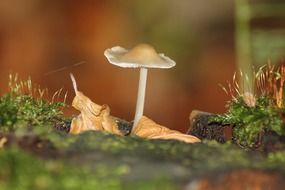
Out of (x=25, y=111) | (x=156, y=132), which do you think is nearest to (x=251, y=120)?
(x=156, y=132)

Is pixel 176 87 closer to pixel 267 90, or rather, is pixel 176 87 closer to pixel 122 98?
pixel 122 98

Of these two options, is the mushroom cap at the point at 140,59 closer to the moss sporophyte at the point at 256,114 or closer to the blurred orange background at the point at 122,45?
the moss sporophyte at the point at 256,114

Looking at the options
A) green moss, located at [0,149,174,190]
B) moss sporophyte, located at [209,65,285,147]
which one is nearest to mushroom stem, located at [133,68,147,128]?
moss sporophyte, located at [209,65,285,147]

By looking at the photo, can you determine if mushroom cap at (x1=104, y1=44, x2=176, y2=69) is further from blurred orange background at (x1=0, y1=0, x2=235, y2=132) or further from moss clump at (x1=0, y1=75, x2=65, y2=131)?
blurred orange background at (x1=0, y1=0, x2=235, y2=132)

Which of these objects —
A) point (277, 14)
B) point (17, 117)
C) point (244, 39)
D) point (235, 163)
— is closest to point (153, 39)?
point (277, 14)

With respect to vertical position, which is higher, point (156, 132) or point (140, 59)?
point (140, 59)

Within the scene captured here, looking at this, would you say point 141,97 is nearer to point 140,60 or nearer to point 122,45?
point 140,60
